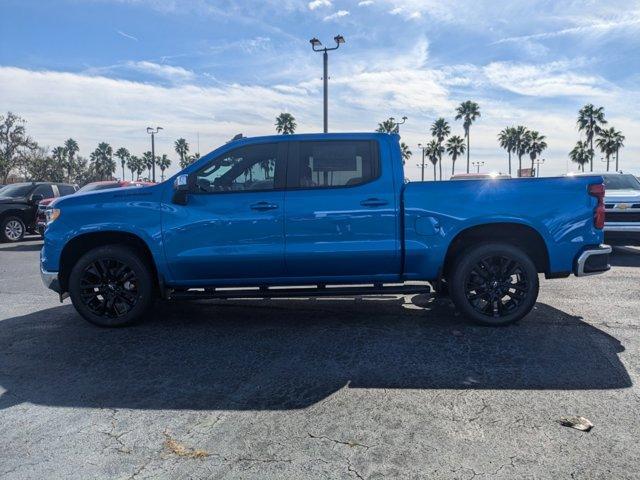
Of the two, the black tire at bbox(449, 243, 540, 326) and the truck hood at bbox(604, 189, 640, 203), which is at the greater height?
the truck hood at bbox(604, 189, 640, 203)

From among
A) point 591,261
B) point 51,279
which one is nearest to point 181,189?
point 51,279

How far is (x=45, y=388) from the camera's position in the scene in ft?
12.2

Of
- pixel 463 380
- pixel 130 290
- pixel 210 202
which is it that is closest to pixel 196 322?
pixel 130 290

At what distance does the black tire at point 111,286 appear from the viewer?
5109 mm

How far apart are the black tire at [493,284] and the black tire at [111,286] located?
323 centimetres

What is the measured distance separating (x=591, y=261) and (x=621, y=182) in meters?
7.70

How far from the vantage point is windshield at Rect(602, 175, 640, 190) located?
1105 cm

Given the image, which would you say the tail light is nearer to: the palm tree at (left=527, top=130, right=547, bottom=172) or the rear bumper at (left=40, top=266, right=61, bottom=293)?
the rear bumper at (left=40, top=266, right=61, bottom=293)

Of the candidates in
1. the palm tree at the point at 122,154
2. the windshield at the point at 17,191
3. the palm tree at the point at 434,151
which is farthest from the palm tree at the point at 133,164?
the windshield at the point at 17,191

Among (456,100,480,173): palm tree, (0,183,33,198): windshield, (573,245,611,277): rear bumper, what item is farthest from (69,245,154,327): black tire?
(456,100,480,173): palm tree

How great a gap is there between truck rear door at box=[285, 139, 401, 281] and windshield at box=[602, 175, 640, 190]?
8.42 meters

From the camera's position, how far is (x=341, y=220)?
493cm

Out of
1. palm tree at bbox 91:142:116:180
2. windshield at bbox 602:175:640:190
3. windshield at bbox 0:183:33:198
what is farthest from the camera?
palm tree at bbox 91:142:116:180

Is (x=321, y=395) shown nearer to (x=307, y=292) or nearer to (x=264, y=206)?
(x=307, y=292)
